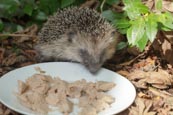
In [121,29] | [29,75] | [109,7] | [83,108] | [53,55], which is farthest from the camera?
[109,7]

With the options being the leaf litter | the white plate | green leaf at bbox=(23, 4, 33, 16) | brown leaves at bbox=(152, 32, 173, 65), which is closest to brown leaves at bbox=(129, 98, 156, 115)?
the leaf litter

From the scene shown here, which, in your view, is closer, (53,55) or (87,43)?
(87,43)

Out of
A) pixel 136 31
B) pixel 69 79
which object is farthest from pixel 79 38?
pixel 136 31

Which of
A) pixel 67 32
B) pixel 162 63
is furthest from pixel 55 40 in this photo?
pixel 162 63

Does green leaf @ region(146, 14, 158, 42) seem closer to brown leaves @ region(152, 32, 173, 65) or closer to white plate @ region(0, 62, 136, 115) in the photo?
white plate @ region(0, 62, 136, 115)

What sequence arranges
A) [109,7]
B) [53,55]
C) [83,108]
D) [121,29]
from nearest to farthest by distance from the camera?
[83,108]
[121,29]
[53,55]
[109,7]

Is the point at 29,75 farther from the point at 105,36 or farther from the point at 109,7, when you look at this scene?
the point at 109,7

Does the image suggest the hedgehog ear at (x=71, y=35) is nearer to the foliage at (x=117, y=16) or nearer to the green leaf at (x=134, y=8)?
the foliage at (x=117, y=16)
